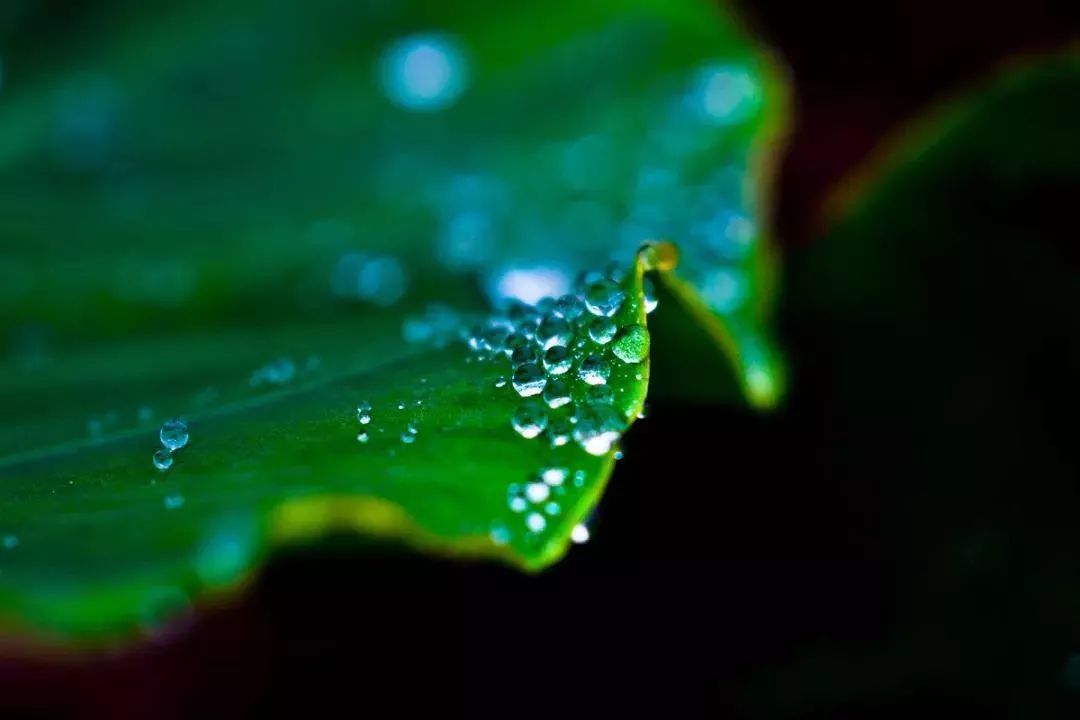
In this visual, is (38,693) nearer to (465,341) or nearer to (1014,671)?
(465,341)

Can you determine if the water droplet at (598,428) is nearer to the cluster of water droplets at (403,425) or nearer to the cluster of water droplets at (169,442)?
the cluster of water droplets at (403,425)

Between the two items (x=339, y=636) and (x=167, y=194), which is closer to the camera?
(x=339, y=636)

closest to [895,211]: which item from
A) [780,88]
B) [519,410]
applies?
[780,88]

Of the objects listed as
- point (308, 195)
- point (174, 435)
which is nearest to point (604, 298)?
point (174, 435)

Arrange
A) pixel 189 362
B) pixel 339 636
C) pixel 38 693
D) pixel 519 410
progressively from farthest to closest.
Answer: pixel 38 693 → pixel 339 636 → pixel 189 362 → pixel 519 410

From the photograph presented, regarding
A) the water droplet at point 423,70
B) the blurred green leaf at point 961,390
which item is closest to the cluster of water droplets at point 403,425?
the blurred green leaf at point 961,390

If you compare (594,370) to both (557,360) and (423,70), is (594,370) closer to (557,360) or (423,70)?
(557,360)
